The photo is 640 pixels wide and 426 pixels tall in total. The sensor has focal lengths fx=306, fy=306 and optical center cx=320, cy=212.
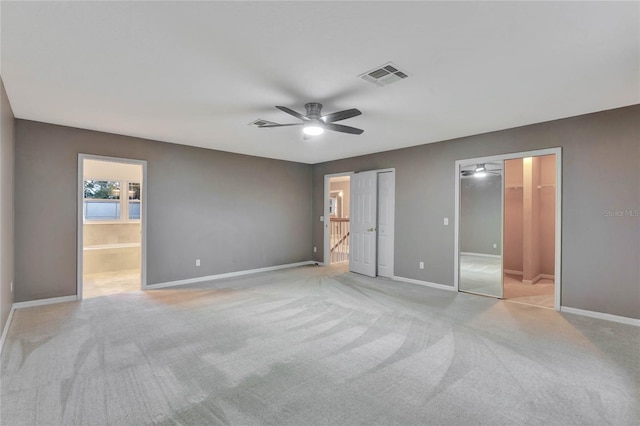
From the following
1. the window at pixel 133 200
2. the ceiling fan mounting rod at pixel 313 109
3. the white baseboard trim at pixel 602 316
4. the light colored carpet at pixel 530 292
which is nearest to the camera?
the ceiling fan mounting rod at pixel 313 109

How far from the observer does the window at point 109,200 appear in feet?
22.9

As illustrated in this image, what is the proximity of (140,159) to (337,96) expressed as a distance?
373 centimetres

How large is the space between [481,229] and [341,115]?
327 centimetres

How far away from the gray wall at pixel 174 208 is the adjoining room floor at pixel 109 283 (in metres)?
0.43

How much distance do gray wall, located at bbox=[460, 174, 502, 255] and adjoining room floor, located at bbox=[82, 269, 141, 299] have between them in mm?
5611

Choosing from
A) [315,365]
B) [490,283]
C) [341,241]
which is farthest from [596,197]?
[341,241]

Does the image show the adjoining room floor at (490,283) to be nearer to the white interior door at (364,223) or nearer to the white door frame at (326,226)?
the white interior door at (364,223)

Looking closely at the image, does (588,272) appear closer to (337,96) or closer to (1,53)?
(337,96)

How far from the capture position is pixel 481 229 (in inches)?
197

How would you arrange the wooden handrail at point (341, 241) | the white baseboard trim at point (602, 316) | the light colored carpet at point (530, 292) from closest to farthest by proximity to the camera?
the white baseboard trim at point (602, 316) → the light colored carpet at point (530, 292) → the wooden handrail at point (341, 241)

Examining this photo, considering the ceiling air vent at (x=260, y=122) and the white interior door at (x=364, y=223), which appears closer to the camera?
the ceiling air vent at (x=260, y=122)

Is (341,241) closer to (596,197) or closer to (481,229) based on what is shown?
(481,229)

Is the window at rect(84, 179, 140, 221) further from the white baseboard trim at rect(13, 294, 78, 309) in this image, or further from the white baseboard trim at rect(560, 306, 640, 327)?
the white baseboard trim at rect(560, 306, 640, 327)

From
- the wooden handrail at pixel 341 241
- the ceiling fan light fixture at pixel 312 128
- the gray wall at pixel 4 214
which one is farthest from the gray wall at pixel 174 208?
the ceiling fan light fixture at pixel 312 128
